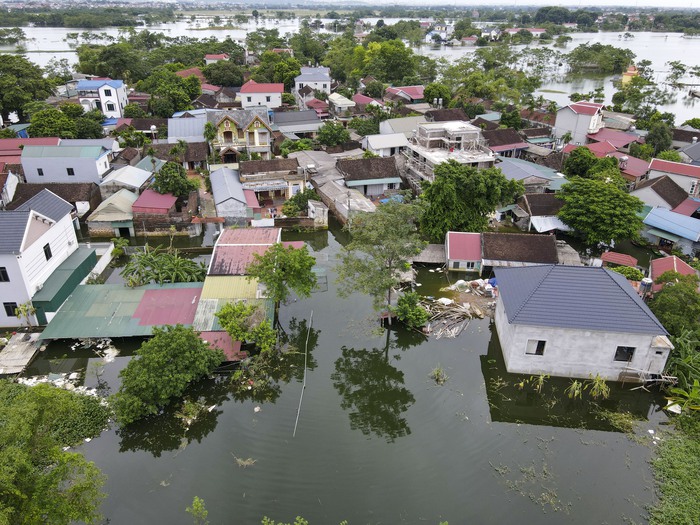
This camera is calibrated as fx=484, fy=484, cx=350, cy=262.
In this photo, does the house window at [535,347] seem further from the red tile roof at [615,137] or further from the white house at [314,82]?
the white house at [314,82]

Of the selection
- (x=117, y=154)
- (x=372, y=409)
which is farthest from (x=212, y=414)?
(x=117, y=154)

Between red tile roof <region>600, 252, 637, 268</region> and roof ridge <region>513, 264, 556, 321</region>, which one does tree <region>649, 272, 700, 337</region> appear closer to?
roof ridge <region>513, 264, 556, 321</region>

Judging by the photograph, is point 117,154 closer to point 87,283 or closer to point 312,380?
point 87,283

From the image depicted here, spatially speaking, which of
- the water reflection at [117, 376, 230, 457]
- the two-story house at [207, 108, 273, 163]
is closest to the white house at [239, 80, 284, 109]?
the two-story house at [207, 108, 273, 163]

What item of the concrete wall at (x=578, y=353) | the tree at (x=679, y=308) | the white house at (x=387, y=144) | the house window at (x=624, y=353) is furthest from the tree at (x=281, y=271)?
the white house at (x=387, y=144)

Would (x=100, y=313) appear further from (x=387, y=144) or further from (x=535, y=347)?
(x=387, y=144)
